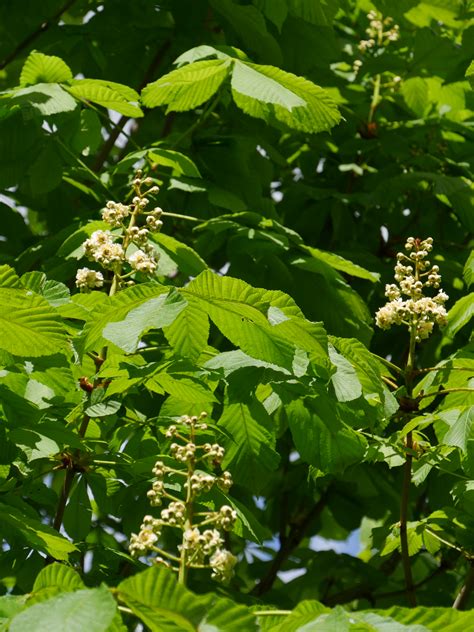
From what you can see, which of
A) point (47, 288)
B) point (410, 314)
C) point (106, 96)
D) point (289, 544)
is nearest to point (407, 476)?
point (410, 314)

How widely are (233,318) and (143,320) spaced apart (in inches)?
8.0

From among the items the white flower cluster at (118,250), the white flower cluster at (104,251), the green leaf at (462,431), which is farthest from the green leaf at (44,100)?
the green leaf at (462,431)

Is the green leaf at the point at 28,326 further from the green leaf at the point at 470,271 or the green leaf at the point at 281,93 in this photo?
the green leaf at the point at 470,271

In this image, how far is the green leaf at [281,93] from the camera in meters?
3.24

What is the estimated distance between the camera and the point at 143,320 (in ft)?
7.04

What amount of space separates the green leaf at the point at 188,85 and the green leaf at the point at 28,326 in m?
1.32

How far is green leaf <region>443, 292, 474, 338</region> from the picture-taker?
291 cm

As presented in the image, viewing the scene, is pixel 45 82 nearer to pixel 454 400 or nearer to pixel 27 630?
pixel 454 400

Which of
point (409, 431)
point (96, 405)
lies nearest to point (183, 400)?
point (96, 405)

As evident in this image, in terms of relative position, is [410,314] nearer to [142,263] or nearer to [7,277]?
[142,263]

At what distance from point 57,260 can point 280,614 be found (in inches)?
72.2

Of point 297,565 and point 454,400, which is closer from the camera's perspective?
point 454,400

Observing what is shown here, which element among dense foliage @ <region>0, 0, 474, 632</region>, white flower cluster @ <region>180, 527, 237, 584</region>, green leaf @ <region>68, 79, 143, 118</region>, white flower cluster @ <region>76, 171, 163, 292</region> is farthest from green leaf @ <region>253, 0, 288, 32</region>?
white flower cluster @ <region>180, 527, 237, 584</region>

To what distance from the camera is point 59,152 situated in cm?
374
